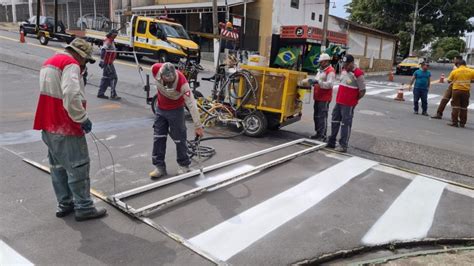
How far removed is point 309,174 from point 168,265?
10.8 feet

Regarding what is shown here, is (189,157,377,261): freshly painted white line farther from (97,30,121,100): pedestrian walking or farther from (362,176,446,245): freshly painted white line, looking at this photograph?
(97,30,121,100): pedestrian walking

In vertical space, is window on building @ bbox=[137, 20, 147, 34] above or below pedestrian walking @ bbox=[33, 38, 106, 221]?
above

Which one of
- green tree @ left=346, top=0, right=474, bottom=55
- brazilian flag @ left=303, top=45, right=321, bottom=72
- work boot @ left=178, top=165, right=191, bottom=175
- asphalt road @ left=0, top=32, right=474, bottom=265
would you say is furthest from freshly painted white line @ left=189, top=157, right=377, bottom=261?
green tree @ left=346, top=0, right=474, bottom=55

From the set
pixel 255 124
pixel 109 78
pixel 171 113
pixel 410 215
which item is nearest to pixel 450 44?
pixel 109 78

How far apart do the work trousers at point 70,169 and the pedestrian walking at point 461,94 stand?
10659 mm

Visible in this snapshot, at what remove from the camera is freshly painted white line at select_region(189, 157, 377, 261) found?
12.7 feet

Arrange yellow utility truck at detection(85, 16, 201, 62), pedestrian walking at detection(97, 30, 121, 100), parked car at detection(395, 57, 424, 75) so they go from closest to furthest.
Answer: pedestrian walking at detection(97, 30, 121, 100)
yellow utility truck at detection(85, 16, 201, 62)
parked car at detection(395, 57, 424, 75)

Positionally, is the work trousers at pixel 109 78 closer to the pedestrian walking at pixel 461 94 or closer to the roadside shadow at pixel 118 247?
the roadside shadow at pixel 118 247

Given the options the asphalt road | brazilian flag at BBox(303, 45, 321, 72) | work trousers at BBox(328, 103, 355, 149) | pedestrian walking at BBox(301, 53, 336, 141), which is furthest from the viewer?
brazilian flag at BBox(303, 45, 321, 72)

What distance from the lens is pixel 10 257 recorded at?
3.39 m

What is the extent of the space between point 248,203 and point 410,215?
2.05 metres

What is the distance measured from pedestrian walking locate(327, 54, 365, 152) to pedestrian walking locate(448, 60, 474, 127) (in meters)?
5.54

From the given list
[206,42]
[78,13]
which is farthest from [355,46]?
[78,13]

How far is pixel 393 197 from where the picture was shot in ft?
18.0
